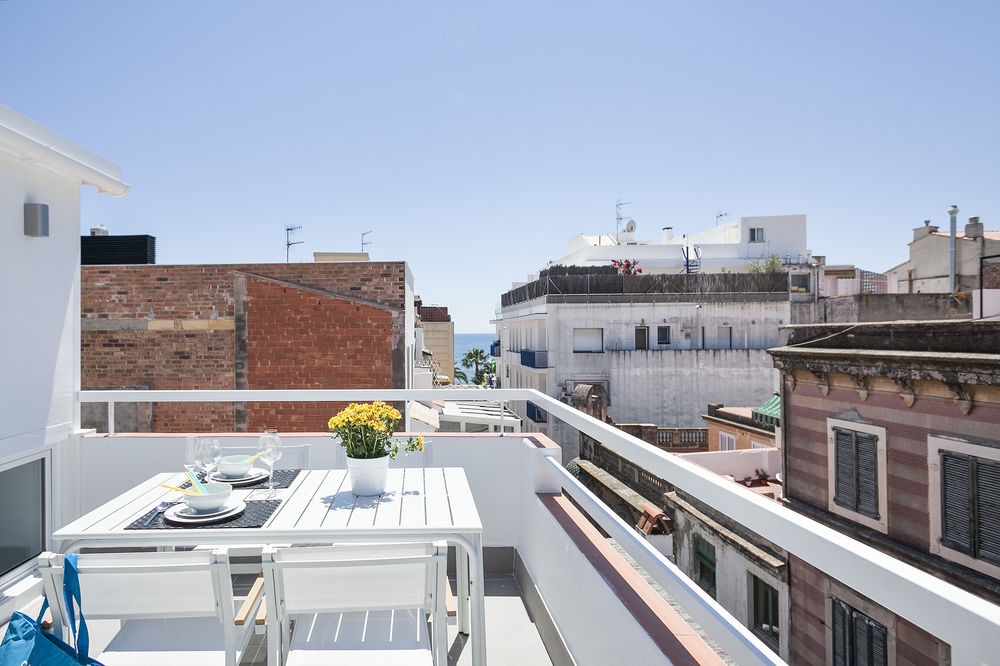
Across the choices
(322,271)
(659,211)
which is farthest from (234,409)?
(659,211)

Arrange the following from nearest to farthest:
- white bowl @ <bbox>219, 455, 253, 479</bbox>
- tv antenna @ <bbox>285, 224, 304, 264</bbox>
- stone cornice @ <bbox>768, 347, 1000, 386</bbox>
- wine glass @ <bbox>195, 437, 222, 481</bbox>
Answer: wine glass @ <bbox>195, 437, 222, 481</bbox>
white bowl @ <bbox>219, 455, 253, 479</bbox>
stone cornice @ <bbox>768, 347, 1000, 386</bbox>
tv antenna @ <bbox>285, 224, 304, 264</bbox>

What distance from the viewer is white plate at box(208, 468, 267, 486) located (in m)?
2.90

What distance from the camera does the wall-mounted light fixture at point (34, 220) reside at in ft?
11.7

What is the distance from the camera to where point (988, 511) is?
27.2 ft

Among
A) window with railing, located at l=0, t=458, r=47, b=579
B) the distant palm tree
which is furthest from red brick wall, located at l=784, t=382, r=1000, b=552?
the distant palm tree

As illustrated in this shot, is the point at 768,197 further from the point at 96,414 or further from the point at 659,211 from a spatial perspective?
the point at 96,414

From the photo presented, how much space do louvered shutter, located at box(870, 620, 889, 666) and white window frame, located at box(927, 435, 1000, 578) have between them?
1690 millimetres

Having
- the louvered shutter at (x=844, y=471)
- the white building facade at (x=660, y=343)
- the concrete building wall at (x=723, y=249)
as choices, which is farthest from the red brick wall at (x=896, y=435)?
the concrete building wall at (x=723, y=249)

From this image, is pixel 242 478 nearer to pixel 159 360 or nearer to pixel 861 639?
pixel 159 360

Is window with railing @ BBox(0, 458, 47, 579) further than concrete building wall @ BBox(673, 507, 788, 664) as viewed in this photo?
No

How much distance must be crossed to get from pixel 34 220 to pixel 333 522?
282 centimetres

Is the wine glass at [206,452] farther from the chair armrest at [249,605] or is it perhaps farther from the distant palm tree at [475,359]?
the distant palm tree at [475,359]

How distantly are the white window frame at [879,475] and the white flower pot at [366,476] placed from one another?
10.1 meters

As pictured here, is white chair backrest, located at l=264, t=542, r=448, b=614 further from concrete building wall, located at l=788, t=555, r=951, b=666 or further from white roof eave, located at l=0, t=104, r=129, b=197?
concrete building wall, located at l=788, t=555, r=951, b=666
